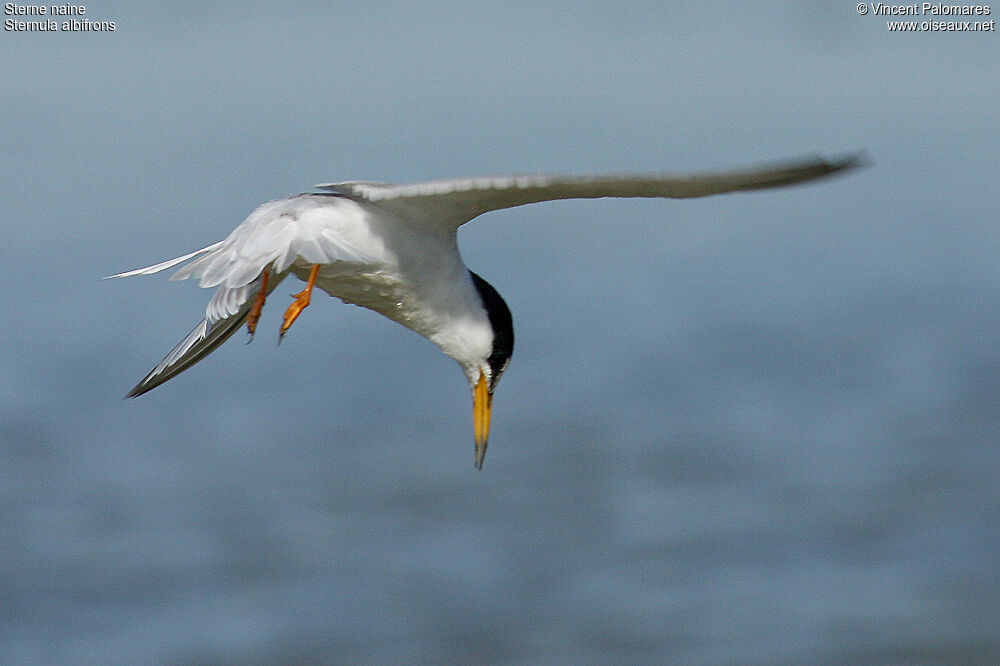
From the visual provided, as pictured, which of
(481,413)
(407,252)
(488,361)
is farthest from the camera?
(481,413)

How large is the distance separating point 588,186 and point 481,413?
1.40 m

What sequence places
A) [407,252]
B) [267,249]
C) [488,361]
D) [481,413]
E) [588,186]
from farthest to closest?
[481,413] → [488,361] → [407,252] → [267,249] → [588,186]

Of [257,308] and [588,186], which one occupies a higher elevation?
[588,186]

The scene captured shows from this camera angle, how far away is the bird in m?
3.18

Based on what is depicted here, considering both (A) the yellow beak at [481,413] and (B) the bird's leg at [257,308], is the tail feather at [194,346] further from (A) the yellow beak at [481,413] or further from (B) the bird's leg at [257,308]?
(A) the yellow beak at [481,413]

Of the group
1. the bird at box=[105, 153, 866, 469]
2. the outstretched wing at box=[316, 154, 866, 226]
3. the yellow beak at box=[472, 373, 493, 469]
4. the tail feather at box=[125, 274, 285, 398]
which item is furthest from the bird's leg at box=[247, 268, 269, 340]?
the yellow beak at box=[472, 373, 493, 469]

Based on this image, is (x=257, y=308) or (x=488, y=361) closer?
(x=257, y=308)

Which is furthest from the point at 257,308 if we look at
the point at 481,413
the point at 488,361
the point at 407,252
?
the point at 481,413

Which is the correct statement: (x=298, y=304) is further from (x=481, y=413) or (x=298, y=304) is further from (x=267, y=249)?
(x=481, y=413)

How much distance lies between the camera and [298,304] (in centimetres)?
364

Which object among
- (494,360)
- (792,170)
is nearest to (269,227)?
(494,360)

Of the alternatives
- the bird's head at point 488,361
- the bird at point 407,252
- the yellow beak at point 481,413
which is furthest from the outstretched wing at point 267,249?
the yellow beak at point 481,413

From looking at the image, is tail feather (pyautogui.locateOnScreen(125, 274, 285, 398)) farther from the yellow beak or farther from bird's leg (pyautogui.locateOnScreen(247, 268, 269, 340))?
the yellow beak

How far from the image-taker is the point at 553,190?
3389mm
